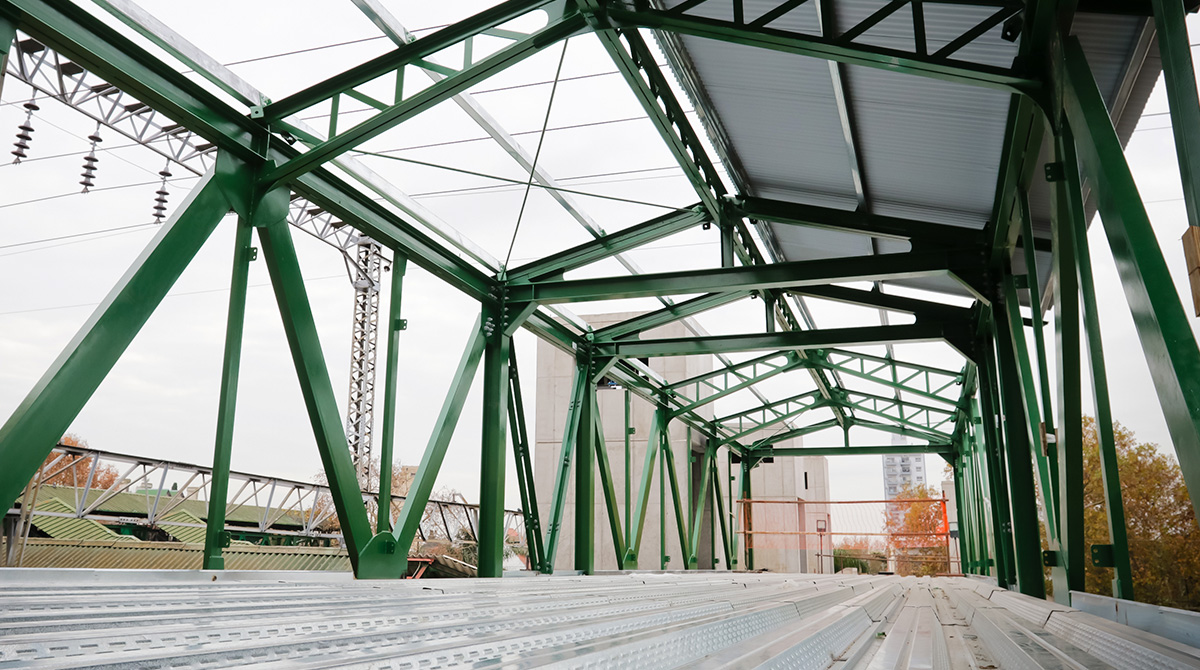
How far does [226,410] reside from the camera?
218 inches

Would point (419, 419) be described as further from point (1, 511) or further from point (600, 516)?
point (1, 511)

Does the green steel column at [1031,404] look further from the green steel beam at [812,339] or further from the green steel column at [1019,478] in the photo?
the green steel beam at [812,339]

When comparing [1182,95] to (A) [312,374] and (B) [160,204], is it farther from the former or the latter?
(B) [160,204]

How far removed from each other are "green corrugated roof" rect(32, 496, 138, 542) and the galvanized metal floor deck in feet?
28.8

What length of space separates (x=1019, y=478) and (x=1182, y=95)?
547cm

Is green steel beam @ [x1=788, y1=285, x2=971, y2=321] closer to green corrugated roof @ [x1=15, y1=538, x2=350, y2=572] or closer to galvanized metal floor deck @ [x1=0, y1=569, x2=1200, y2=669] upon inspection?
galvanized metal floor deck @ [x1=0, y1=569, x2=1200, y2=669]

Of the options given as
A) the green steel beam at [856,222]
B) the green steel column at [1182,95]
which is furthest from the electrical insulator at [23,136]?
the green steel column at [1182,95]

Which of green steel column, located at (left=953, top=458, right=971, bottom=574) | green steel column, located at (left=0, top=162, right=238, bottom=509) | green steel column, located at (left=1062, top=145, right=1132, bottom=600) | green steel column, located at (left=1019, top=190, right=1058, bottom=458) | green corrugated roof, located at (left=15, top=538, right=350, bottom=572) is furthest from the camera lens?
green steel column, located at (left=953, top=458, right=971, bottom=574)

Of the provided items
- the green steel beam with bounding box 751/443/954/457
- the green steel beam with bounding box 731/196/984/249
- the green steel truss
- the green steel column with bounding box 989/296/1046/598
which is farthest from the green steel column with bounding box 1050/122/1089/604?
the green steel beam with bounding box 751/443/954/457

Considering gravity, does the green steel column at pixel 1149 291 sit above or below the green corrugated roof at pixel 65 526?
above

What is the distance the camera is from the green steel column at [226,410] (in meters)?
5.36

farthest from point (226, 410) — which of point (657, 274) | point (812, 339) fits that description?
point (812, 339)

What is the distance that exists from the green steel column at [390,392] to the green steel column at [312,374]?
48cm

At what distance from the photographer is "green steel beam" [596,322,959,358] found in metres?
9.61
